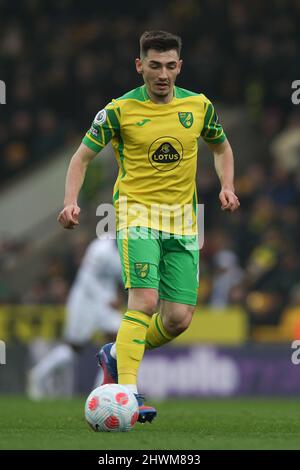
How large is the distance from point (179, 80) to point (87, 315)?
7.34 metres

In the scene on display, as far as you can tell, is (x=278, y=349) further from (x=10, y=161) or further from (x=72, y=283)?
(x=10, y=161)

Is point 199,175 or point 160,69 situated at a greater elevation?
point 160,69

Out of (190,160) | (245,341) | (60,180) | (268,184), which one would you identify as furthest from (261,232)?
(190,160)

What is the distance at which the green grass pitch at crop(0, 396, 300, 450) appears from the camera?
6297mm

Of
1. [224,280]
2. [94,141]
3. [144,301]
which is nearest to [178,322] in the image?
[144,301]

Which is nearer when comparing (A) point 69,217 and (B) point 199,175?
(A) point 69,217

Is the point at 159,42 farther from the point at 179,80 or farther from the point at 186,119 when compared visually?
the point at 179,80

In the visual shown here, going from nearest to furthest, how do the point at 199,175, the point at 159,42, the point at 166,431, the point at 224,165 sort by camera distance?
the point at 166,431, the point at 159,42, the point at 224,165, the point at 199,175

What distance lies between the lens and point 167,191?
7.74 meters

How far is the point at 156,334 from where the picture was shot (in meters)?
7.98

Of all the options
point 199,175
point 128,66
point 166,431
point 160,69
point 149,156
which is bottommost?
point 166,431

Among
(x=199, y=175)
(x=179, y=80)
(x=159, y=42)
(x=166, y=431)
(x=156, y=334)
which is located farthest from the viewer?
(x=179, y=80)

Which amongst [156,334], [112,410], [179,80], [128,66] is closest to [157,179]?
A: [156,334]

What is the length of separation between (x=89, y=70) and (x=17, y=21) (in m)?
2.37
